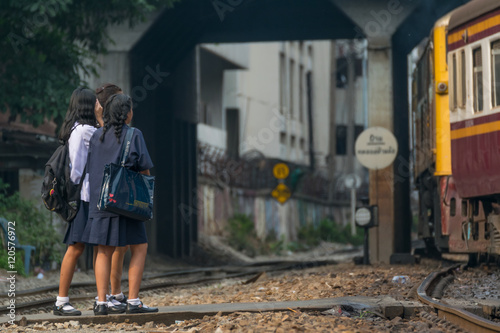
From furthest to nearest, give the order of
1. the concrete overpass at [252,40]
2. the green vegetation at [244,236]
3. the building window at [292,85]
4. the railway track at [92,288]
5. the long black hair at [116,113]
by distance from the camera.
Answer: the building window at [292,85] → the green vegetation at [244,236] → the concrete overpass at [252,40] → the railway track at [92,288] → the long black hair at [116,113]

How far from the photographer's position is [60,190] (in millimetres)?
6973

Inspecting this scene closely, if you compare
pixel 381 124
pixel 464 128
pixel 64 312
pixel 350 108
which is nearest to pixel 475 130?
pixel 464 128

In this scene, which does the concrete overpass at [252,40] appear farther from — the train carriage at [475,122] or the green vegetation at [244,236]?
the train carriage at [475,122]

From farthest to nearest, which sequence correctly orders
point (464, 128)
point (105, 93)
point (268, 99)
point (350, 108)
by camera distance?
point (350, 108)
point (268, 99)
point (464, 128)
point (105, 93)

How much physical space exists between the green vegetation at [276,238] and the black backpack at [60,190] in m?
21.7

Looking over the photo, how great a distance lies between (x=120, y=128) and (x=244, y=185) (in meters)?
26.8

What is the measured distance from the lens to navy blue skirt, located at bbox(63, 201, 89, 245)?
6961 mm

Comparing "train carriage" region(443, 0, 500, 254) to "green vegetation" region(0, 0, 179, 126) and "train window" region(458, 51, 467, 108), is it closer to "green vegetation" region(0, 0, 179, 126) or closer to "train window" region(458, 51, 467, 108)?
"train window" region(458, 51, 467, 108)

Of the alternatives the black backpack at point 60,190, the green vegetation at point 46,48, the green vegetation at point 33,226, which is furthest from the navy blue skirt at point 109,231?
the green vegetation at point 46,48

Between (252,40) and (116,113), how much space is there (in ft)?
50.2

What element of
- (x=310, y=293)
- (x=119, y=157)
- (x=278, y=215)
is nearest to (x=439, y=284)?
(x=310, y=293)

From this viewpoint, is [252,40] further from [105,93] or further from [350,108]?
[350,108]

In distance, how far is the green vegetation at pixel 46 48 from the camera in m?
16.0

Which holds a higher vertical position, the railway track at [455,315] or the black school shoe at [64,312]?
the black school shoe at [64,312]
